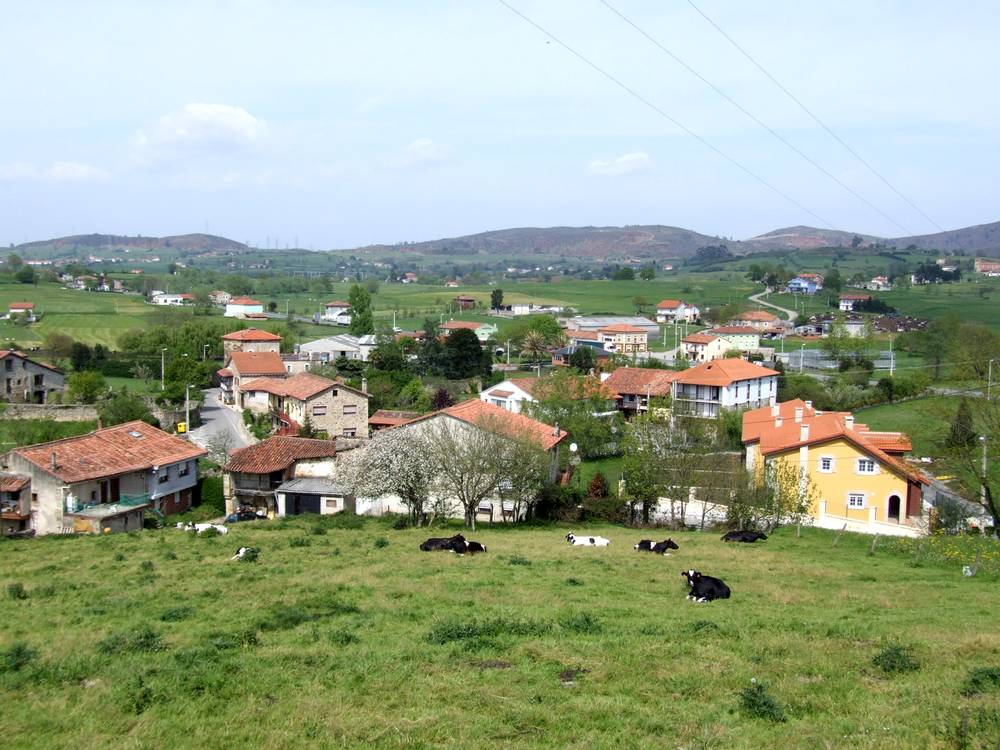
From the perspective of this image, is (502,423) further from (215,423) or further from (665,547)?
(215,423)

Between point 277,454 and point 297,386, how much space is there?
60.1ft

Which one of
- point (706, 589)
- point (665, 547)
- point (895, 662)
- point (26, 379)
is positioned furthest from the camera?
point (26, 379)

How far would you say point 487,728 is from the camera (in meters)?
8.73

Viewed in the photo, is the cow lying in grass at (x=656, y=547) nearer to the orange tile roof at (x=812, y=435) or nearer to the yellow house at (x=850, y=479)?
the yellow house at (x=850, y=479)

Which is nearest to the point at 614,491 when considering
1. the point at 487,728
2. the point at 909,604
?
the point at 909,604

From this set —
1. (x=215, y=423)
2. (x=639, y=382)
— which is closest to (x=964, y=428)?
(x=639, y=382)

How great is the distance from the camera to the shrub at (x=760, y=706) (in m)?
9.01

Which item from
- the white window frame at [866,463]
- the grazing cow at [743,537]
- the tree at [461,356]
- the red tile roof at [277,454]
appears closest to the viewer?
the grazing cow at [743,537]

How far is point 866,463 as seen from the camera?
32031 mm

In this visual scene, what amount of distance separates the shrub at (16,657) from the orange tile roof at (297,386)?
119 ft

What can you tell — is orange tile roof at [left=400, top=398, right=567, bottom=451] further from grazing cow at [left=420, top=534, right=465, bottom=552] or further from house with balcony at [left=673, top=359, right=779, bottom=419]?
house with balcony at [left=673, top=359, right=779, bottom=419]

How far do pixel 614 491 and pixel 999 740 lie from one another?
25.9 m

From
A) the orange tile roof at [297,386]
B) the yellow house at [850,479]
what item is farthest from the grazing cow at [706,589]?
the orange tile roof at [297,386]

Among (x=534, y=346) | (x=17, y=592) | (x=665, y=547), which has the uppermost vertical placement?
(x=17, y=592)
